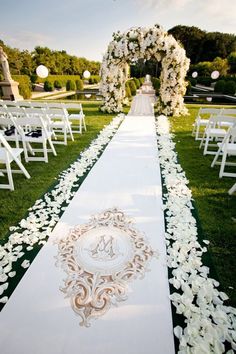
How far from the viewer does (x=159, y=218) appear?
3.00m

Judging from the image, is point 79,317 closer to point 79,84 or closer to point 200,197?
point 200,197

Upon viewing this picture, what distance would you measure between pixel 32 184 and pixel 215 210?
3.21 meters

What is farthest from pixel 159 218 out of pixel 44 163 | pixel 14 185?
pixel 44 163

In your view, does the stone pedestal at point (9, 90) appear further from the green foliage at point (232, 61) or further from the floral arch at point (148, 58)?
the green foliage at point (232, 61)

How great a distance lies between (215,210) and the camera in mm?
3221

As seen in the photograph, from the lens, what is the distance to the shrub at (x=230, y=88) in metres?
20.3

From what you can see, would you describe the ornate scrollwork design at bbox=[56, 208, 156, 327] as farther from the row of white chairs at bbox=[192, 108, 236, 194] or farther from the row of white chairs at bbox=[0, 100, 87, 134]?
the row of white chairs at bbox=[0, 100, 87, 134]

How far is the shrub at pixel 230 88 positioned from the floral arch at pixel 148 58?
1320 cm

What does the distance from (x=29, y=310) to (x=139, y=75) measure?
5796 centimetres

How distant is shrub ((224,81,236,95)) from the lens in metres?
20.3

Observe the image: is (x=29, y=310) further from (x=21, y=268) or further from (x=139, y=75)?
(x=139, y=75)

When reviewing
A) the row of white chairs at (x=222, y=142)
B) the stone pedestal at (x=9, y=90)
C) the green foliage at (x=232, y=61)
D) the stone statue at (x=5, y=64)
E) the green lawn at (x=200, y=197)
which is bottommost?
A: the green lawn at (x=200, y=197)

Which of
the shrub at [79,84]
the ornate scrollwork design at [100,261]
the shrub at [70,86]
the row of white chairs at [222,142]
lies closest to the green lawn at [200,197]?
the row of white chairs at [222,142]

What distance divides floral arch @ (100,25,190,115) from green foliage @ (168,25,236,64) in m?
52.3
